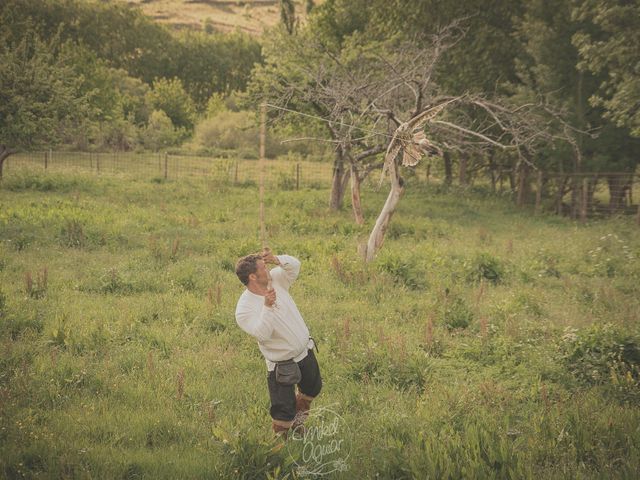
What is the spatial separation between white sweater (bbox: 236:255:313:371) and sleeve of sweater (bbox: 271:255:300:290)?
0.23 meters

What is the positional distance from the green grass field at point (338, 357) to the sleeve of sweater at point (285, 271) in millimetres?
A: 1384

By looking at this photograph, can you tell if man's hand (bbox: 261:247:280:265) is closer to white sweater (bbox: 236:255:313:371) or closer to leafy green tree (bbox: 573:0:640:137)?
white sweater (bbox: 236:255:313:371)

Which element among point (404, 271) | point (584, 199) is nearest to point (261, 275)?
point (404, 271)

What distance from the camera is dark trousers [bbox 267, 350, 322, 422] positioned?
467 centimetres

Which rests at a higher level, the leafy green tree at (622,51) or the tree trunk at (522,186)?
the leafy green tree at (622,51)

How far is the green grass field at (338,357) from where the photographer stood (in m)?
4.38

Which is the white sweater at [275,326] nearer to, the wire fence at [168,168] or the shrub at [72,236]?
the shrub at [72,236]

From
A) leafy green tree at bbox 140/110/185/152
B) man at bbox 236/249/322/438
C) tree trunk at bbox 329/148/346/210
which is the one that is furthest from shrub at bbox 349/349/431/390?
leafy green tree at bbox 140/110/185/152

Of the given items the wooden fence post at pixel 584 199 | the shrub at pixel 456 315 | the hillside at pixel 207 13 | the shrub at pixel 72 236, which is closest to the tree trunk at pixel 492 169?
the wooden fence post at pixel 584 199

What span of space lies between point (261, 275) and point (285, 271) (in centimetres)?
45

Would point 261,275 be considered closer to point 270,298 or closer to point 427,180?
point 270,298

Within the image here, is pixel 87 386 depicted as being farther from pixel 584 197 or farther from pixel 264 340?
pixel 584 197

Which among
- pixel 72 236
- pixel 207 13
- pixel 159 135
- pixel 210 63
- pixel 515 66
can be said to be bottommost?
pixel 72 236

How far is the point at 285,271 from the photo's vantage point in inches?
199
